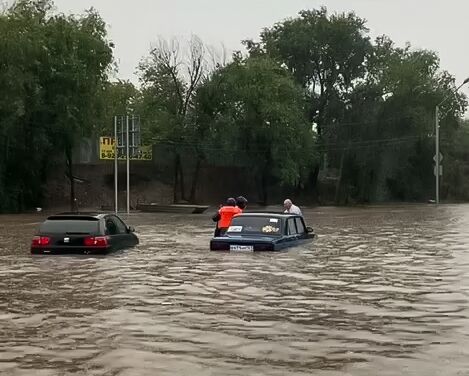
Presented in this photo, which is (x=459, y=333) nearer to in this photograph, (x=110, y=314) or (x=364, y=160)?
(x=110, y=314)

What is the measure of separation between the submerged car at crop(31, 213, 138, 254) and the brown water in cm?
32

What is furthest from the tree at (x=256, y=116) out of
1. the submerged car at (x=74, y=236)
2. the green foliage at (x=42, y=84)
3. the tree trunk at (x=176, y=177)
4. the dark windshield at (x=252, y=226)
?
the submerged car at (x=74, y=236)

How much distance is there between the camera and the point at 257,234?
17.2m

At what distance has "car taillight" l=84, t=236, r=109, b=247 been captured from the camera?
1694cm

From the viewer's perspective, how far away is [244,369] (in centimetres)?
696

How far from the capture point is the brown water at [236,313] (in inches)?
287

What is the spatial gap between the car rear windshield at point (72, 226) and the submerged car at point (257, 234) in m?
2.71

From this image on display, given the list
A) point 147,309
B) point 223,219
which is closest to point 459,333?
point 147,309

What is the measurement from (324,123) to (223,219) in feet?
166

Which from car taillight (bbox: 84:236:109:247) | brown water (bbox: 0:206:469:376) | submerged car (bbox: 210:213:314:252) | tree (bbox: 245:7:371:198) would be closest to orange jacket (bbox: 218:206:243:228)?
brown water (bbox: 0:206:469:376)

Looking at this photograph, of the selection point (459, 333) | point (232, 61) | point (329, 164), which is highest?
point (232, 61)

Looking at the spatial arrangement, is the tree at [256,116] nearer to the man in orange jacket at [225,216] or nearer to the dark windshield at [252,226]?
the man in orange jacket at [225,216]

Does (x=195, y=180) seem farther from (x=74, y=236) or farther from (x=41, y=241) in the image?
(x=74, y=236)

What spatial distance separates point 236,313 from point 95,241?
757 centimetres
